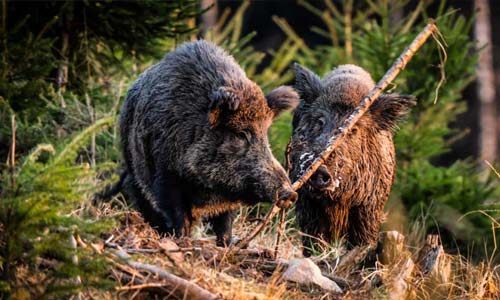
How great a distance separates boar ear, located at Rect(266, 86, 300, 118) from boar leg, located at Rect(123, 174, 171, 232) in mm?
1189

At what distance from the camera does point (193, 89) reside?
24.2 ft

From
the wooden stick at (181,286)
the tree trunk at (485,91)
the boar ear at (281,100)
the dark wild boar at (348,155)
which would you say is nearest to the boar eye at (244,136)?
the boar ear at (281,100)

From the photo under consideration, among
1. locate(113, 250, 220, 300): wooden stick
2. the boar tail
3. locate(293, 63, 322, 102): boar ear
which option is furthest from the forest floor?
locate(293, 63, 322, 102): boar ear

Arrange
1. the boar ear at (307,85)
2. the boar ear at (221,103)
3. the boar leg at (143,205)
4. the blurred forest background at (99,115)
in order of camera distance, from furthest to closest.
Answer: the boar ear at (307,85) → the boar leg at (143,205) → the boar ear at (221,103) → the blurred forest background at (99,115)

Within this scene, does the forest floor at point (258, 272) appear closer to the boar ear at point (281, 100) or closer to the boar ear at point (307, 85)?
the boar ear at point (281, 100)

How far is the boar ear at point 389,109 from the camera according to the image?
27.4ft

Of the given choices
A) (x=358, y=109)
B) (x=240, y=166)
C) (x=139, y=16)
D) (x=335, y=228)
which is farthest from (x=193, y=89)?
(x=139, y=16)

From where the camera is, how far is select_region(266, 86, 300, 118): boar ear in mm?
7328

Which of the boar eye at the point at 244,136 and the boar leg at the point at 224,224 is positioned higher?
A: the boar eye at the point at 244,136

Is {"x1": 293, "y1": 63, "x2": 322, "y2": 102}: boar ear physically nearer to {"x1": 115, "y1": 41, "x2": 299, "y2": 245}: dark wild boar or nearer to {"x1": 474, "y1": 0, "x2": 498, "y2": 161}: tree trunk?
{"x1": 115, "y1": 41, "x2": 299, "y2": 245}: dark wild boar

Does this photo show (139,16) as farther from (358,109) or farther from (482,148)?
(482,148)

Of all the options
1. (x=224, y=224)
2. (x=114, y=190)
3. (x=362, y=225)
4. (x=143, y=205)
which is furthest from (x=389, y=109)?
(x=114, y=190)

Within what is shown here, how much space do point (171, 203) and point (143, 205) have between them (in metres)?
0.82

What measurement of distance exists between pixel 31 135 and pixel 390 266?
354cm
